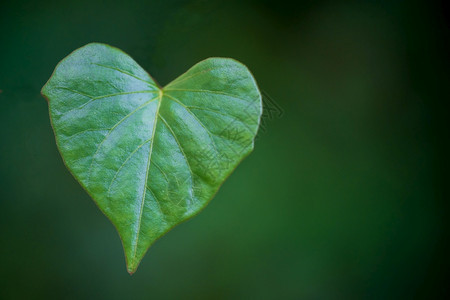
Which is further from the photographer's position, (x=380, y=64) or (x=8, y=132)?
(x=380, y=64)

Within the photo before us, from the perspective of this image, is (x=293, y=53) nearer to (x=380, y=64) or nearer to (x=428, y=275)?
(x=380, y=64)

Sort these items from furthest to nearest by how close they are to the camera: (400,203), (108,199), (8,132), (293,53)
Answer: (400,203) → (293,53) → (8,132) → (108,199)

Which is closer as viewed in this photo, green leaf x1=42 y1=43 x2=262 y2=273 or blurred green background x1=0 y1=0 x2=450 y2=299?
green leaf x1=42 y1=43 x2=262 y2=273

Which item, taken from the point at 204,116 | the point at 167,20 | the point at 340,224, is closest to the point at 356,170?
the point at 340,224

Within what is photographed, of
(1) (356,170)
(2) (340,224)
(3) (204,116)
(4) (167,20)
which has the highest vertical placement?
(4) (167,20)
